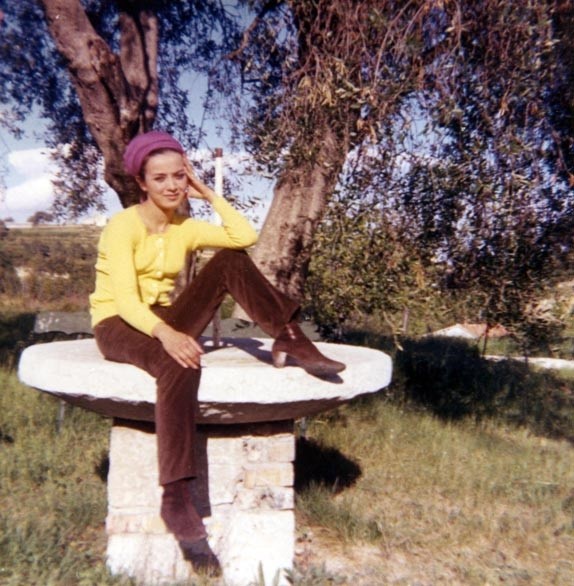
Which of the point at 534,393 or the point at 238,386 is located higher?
the point at 238,386

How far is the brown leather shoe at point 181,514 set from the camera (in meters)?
2.87

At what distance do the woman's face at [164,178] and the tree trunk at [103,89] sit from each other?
62.8 inches

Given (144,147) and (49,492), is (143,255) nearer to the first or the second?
(144,147)

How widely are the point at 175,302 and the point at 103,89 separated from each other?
202 centimetres

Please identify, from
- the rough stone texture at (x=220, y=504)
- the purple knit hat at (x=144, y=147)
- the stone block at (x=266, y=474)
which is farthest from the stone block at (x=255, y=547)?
the purple knit hat at (x=144, y=147)

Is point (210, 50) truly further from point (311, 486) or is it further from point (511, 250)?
point (311, 486)

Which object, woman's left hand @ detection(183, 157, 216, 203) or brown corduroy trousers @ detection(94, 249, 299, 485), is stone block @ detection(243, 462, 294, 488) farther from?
woman's left hand @ detection(183, 157, 216, 203)

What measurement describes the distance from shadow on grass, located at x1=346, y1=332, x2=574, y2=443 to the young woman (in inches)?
143

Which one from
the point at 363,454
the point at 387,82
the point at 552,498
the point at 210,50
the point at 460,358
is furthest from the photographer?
the point at 460,358

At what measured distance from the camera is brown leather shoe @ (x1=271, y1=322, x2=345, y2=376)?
124 inches

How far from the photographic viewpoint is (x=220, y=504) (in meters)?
3.50

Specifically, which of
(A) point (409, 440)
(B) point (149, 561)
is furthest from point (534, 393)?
(B) point (149, 561)

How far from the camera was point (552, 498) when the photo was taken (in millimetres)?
4727

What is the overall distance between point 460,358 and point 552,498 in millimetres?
4046
